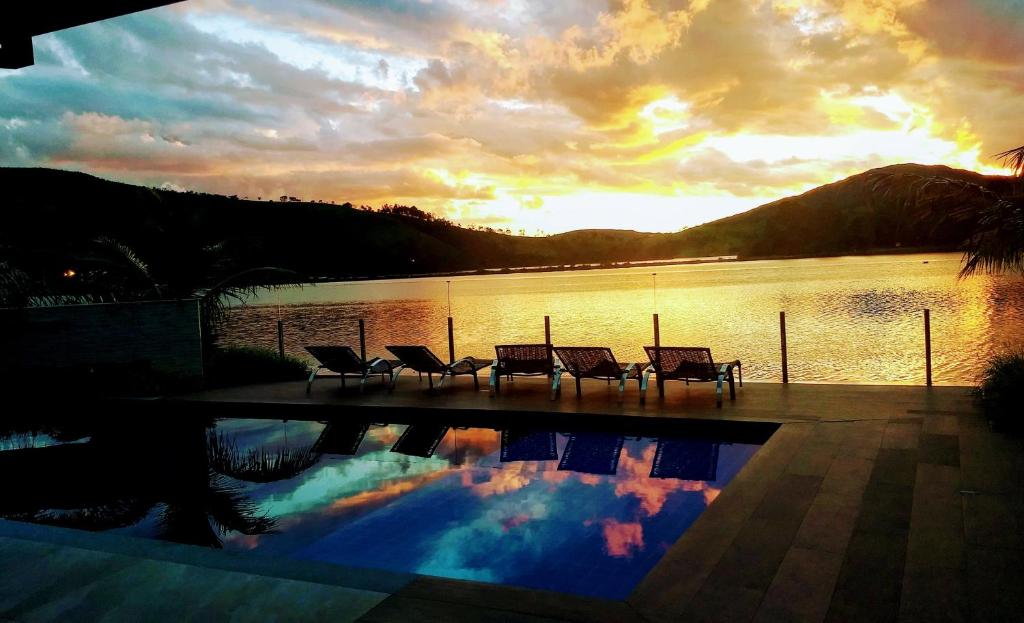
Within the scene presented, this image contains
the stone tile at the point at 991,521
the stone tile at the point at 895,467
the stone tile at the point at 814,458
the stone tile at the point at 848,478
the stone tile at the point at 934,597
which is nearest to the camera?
the stone tile at the point at 934,597

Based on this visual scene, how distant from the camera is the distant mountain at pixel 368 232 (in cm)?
1335

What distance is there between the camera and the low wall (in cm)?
1022

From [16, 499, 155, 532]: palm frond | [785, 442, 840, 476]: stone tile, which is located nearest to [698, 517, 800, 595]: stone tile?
[785, 442, 840, 476]: stone tile

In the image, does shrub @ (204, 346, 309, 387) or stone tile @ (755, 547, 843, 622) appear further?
shrub @ (204, 346, 309, 387)

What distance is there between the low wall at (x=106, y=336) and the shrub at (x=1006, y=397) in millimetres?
11076

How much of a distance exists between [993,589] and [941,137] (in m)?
23.7

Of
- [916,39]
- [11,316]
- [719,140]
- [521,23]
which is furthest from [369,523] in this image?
[719,140]

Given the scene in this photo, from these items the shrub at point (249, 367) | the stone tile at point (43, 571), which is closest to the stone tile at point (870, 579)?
the stone tile at point (43, 571)

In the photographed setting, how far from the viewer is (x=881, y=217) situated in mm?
81625

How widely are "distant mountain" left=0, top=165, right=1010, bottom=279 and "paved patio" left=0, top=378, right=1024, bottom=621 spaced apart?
14.7ft

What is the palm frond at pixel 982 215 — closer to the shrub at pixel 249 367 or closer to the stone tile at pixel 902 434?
the stone tile at pixel 902 434

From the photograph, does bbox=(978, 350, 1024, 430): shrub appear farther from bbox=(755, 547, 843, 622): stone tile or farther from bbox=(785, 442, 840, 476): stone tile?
bbox=(755, 547, 843, 622): stone tile

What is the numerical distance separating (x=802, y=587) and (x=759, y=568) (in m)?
0.26

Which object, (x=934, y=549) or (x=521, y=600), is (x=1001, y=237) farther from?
(x=521, y=600)
